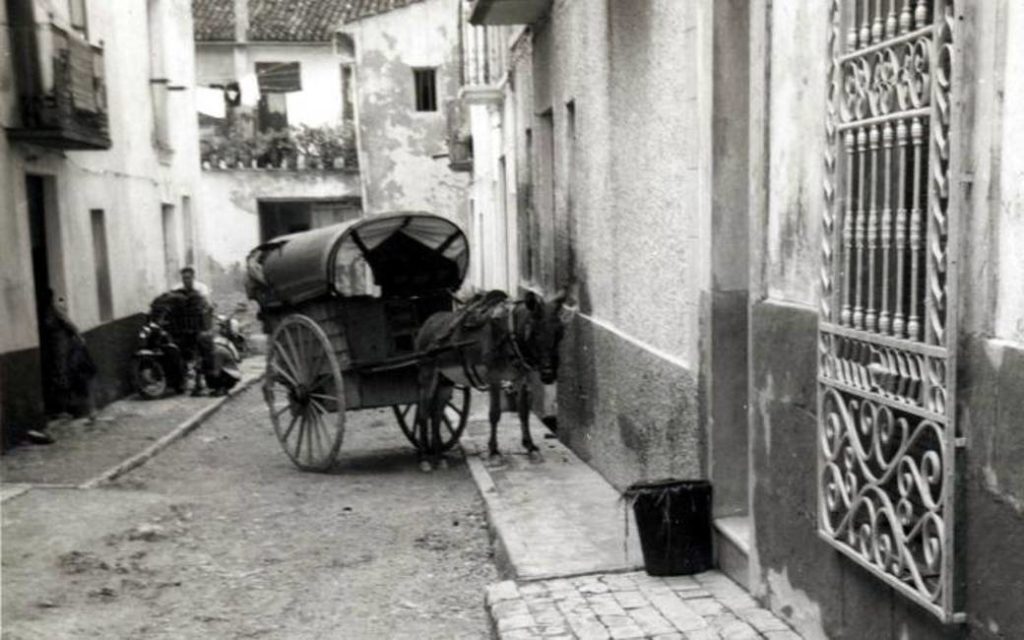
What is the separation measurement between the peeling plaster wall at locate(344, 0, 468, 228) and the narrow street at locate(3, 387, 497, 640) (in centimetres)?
2217

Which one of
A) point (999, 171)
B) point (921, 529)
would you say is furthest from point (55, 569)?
point (999, 171)

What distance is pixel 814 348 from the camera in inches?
161

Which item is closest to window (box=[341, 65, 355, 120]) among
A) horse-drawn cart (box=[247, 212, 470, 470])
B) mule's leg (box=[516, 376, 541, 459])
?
horse-drawn cart (box=[247, 212, 470, 470])

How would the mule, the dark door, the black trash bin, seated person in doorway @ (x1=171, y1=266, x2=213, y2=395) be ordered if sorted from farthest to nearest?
seated person in doorway @ (x1=171, y1=266, x2=213, y2=395)
the dark door
the mule
the black trash bin

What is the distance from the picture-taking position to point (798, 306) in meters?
4.26

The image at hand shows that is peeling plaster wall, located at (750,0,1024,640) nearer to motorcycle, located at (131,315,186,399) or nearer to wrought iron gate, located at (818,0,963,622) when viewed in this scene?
wrought iron gate, located at (818,0,963,622)

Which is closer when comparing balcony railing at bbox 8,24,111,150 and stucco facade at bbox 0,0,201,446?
stucco facade at bbox 0,0,201,446

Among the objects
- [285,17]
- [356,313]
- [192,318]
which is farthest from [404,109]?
[356,313]

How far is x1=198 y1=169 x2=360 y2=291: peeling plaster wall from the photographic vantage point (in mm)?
31656

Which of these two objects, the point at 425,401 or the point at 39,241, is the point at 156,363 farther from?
the point at 425,401

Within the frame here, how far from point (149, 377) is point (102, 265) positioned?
177 cm

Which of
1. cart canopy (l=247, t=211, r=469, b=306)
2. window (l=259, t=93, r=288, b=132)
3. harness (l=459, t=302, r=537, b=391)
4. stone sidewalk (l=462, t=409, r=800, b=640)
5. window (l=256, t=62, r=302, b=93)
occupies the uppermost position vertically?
window (l=256, t=62, r=302, b=93)

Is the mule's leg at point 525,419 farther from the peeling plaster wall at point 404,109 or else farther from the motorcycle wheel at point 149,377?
the peeling plaster wall at point 404,109

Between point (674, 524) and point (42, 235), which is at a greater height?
point (42, 235)
